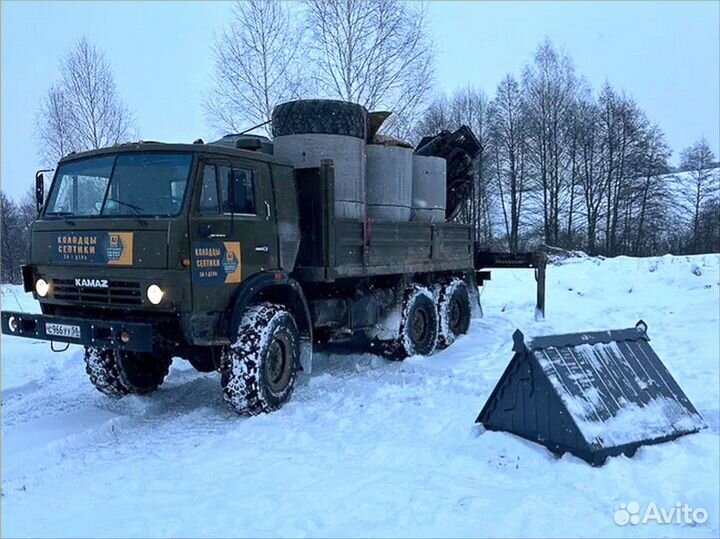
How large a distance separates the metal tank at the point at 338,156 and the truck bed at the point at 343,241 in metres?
0.27

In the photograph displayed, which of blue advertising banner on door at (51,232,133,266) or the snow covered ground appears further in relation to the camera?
blue advertising banner on door at (51,232,133,266)

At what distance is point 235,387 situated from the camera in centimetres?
583

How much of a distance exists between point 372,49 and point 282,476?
17.7m

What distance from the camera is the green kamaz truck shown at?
545cm

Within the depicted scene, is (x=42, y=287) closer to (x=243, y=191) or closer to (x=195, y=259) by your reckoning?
(x=195, y=259)

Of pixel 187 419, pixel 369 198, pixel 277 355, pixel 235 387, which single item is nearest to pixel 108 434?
pixel 187 419

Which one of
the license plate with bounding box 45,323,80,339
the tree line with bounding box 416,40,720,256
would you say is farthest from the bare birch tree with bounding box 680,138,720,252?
the license plate with bounding box 45,323,80,339

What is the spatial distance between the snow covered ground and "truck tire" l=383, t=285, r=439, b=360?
2.08ft

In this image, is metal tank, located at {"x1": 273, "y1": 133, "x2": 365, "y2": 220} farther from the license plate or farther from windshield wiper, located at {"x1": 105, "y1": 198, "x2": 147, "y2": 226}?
the license plate

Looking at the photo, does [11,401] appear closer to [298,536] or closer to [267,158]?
[267,158]

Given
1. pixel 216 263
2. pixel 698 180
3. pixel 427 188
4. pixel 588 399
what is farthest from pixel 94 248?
pixel 698 180

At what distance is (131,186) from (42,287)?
53.0 inches

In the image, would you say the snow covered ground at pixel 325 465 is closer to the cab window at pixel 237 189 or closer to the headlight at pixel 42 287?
the headlight at pixel 42 287
